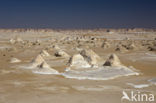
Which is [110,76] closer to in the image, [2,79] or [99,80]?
[99,80]

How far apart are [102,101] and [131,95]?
85 cm

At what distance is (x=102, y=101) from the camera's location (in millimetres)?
4875

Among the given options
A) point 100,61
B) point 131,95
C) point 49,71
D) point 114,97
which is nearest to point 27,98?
point 114,97

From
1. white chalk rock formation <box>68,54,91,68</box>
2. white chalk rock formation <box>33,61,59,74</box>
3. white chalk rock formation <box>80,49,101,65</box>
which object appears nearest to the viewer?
white chalk rock formation <box>33,61,59,74</box>

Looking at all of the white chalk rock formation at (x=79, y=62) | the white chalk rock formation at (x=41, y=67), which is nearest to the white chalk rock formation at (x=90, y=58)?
the white chalk rock formation at (x=79, y=62)

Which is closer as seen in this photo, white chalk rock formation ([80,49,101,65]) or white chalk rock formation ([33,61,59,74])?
white chalk rock formation ([33,61,59,74])

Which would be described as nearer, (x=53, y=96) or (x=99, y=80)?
(x=53, y=96)

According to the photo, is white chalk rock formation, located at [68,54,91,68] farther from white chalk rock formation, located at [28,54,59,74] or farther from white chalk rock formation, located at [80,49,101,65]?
white chalk rock formation, located at [28,54,59,74]

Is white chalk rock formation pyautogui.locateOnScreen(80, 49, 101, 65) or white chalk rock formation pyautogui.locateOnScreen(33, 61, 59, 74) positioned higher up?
white chalk rock formation pyautogui.locateOnScreen(80, 49, 101, 65)

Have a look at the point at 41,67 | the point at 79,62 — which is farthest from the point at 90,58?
the point at 41,67

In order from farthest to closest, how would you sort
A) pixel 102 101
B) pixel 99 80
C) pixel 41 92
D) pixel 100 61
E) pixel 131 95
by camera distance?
pixel 100 61
pixel 99 80
pixel 41 92
pixel 131 95
pixel 102 101

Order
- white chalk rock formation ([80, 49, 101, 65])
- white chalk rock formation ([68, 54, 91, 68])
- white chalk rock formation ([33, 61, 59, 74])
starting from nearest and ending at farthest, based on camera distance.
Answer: white chalk rock formation ([33, 61, 59, 74]), white chalk rock formation ([68, 54, 91, 68]), white chalk rock formation ([80, 49, 101, 65])

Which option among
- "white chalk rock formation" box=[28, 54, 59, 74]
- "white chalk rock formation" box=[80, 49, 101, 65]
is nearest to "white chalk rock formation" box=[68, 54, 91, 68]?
"white chalk rock formation" box=[80, 49, 101, 65]

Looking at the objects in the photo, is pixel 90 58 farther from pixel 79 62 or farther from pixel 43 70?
pixel 43 70
